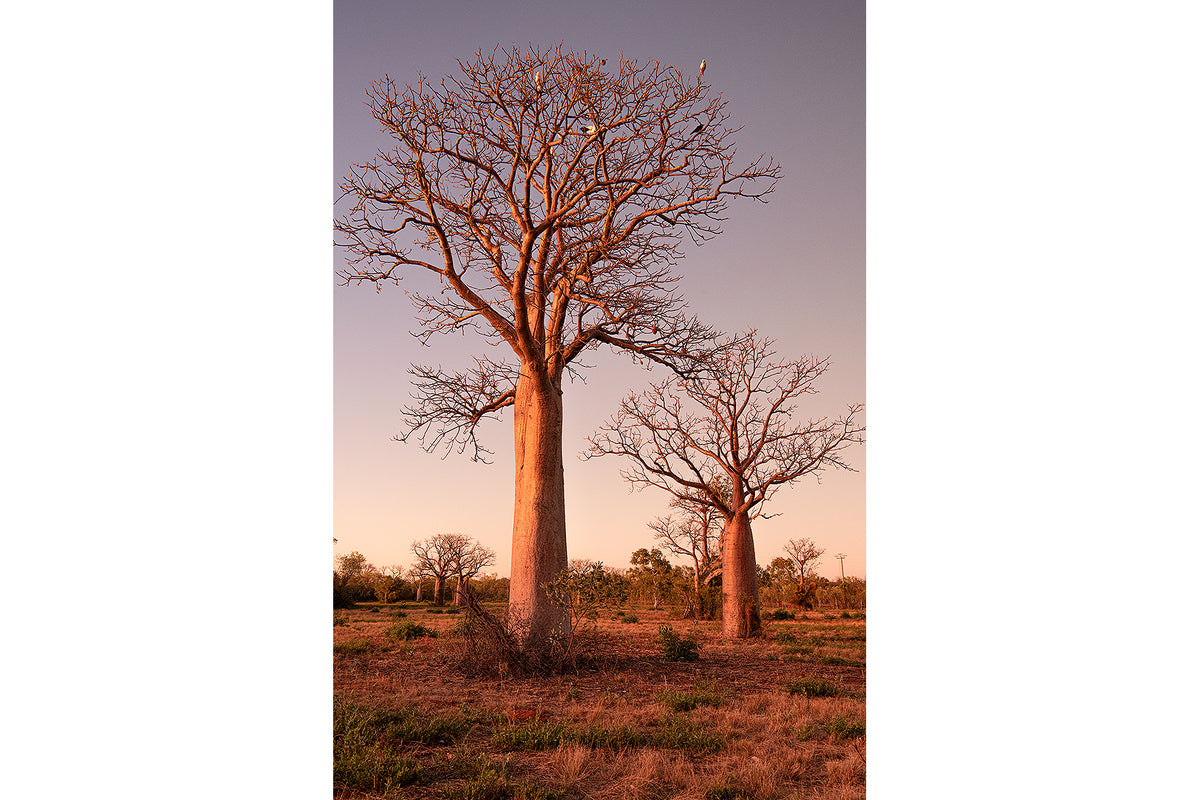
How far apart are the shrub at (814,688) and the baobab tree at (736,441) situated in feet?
7.84

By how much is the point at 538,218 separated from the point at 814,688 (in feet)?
12.3

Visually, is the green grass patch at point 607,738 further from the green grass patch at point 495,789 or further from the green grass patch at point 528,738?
the green grass patch at point 495,789

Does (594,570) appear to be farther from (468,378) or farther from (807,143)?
(807,143)

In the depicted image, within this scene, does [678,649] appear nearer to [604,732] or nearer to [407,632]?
[604,732]

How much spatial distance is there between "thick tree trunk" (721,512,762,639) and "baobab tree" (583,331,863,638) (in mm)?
11

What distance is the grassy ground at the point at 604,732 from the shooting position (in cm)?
241

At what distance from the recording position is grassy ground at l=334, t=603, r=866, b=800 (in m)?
2.41

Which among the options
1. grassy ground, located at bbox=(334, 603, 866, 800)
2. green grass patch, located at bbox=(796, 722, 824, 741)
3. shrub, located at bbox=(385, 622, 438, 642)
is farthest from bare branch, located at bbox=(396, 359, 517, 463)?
green grass patch, located at bbox=(796, 722, 824, 741)

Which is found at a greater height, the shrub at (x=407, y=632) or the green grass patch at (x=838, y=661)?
the green grass patch at (x=838, y=661)

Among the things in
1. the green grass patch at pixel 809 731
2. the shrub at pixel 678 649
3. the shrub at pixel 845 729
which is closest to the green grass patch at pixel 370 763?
the green grass patch at pixel 809 731

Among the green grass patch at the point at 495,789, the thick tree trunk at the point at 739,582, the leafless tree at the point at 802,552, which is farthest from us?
the leafless tree at the point at 802,552
